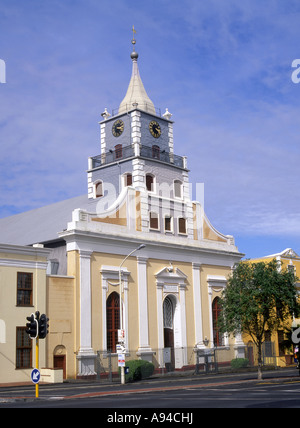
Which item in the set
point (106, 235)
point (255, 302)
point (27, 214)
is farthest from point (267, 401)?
point (27, 214)

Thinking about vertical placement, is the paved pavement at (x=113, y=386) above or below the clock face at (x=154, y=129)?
below

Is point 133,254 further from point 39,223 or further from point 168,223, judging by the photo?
point 39,223

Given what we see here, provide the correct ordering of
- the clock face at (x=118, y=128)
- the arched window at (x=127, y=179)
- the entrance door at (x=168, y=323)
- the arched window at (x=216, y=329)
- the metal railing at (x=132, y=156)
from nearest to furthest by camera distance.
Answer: the entrance door at (x=168, y=323) < the arched window at (x=127, y=179) < the metal railing at (x=132, y=156) < the arched window at (x=216, y=329) < the clock face at (x=118, y=128)

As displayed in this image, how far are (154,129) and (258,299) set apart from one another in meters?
20.0

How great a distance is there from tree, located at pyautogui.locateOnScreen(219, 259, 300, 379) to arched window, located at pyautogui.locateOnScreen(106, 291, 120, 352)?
814 cm

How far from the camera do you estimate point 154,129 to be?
2030 inches

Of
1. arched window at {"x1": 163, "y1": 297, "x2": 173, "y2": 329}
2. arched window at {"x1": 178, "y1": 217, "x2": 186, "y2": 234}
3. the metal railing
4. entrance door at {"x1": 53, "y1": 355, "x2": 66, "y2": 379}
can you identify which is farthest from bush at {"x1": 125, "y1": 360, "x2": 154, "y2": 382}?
the metal railing

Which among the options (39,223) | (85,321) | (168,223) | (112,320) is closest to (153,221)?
(168,223)

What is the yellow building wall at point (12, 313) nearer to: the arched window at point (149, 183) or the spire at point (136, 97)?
the arched window at point (149, 183)

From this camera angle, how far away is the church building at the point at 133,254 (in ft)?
132

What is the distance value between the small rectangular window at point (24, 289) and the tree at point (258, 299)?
1313 cm

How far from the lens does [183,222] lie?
1971 inches

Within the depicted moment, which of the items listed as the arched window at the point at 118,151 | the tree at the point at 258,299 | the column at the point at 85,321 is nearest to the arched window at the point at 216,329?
the tree at the point at 258,299
